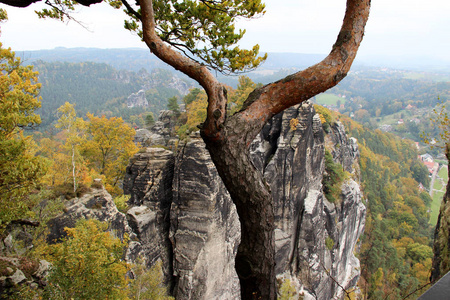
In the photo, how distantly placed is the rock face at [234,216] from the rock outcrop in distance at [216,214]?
0.07m

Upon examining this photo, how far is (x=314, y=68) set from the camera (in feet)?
12.0

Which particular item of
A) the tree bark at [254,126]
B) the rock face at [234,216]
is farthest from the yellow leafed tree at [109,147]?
the tree bark at [254,126]

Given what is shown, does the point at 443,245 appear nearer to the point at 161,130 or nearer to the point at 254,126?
the point at 254,126

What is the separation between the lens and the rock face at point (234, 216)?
16547mm

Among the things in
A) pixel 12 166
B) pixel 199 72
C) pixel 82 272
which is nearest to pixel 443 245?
pixel 199 72

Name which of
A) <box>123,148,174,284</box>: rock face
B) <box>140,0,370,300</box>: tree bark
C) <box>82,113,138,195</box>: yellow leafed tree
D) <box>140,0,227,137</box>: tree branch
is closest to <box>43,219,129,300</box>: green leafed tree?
<box>140,0,370,300</box>: tree bark

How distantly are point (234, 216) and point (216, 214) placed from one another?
234cm

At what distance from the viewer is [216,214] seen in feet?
55.0

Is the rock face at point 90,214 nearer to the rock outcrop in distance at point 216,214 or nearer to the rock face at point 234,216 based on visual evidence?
the rock outcrop in distance at point 216,214

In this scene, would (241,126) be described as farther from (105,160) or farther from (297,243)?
(105,160)

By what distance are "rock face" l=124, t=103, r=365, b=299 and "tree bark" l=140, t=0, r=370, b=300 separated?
18.2ft

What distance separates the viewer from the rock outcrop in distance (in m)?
16.4

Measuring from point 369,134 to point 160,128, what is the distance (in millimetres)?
94487

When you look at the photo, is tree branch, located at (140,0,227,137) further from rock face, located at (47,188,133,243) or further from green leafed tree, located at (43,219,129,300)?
rock face, located at (47,188,133,243)
